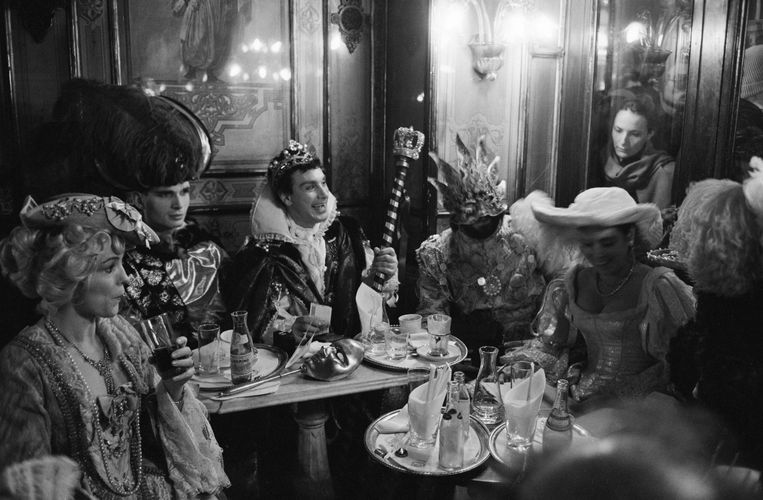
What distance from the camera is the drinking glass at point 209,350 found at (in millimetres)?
2586

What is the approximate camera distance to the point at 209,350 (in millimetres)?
2600

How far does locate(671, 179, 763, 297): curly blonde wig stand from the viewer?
1.71 m

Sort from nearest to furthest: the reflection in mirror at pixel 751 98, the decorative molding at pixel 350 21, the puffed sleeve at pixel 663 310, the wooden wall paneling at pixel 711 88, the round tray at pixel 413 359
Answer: the puffed sleeve at pixel 663 310 < the round tray at pixel 413 359 < the reflection in mirror at pixel 751 98 < the wooden wall paneling at pixel 711 88 < the decorative molding at pixel 350 21

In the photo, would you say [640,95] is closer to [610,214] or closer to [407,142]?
[407,142]

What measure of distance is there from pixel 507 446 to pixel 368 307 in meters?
1.18

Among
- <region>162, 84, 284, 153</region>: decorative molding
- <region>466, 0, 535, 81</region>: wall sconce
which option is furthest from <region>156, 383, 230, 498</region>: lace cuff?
<region>466, 0, 535, 81</region>: wall sconce

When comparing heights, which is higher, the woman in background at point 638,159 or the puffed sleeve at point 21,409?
the woman in background at point 638,159

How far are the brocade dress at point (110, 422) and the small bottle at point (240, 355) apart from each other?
230 millimetres

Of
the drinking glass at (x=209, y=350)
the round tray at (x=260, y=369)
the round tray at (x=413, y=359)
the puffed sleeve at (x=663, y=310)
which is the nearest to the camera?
the puffed sleeve at (x=663, y=310)

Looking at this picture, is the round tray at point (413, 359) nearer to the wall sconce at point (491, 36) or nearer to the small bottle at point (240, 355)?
the small bottle at point (240, 355)

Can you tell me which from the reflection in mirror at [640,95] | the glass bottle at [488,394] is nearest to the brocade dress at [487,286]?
the reflection in mirror at [640,95]

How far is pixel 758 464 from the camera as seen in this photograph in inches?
32.9

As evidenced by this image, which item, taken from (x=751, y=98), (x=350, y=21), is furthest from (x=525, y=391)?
(x=350, y=21)

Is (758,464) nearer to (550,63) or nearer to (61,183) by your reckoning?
(61,183)
